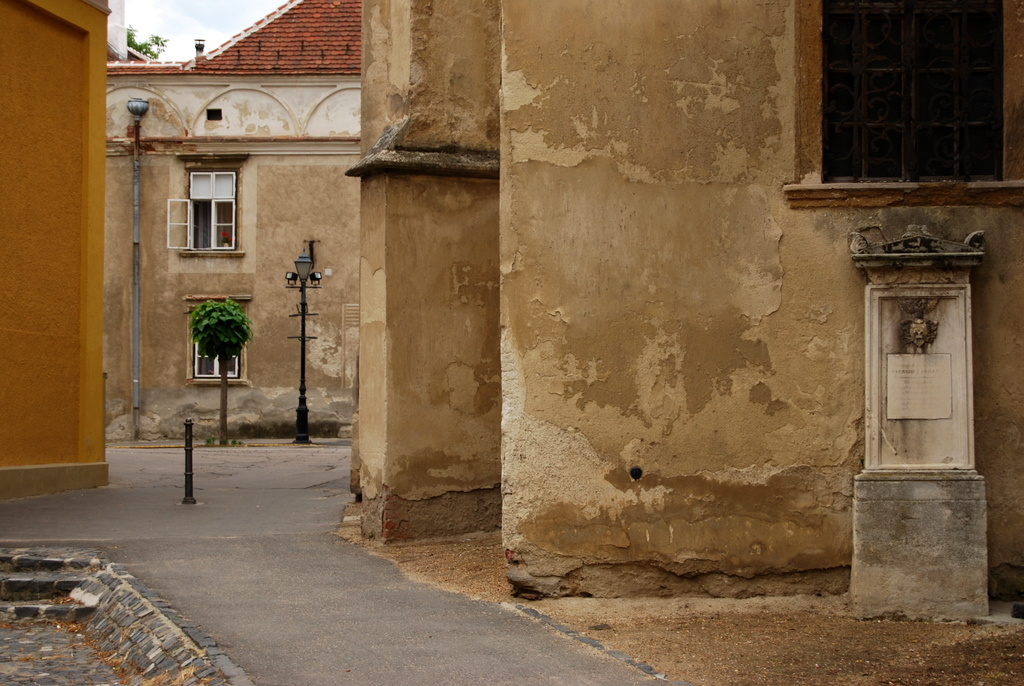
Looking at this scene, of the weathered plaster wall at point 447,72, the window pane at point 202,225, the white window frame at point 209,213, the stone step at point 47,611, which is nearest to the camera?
the stone step at point 47,611

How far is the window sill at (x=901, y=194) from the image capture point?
7754 millimetres

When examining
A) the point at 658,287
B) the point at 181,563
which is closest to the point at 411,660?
the point at 658,287

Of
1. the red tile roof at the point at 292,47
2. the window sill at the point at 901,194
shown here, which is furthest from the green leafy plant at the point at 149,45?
the window sill at the point at 901,194

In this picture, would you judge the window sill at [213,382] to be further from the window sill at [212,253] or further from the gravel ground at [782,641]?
the gravel ground at [782,641]

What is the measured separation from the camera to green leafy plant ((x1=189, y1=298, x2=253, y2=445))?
2631 cm

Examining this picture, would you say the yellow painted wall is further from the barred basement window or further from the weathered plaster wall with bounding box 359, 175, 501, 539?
the barred basement window

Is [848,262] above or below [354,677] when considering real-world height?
above

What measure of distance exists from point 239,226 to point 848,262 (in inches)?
958

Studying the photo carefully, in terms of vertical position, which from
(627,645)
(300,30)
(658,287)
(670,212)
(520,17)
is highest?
(300,30)

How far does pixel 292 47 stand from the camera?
30625 millimetres

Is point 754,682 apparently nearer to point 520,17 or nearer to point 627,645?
point 627,645

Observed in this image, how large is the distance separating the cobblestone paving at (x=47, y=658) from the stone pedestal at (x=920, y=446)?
4.75m

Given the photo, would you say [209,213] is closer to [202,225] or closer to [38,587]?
[202,225]

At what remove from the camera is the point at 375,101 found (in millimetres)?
12695
